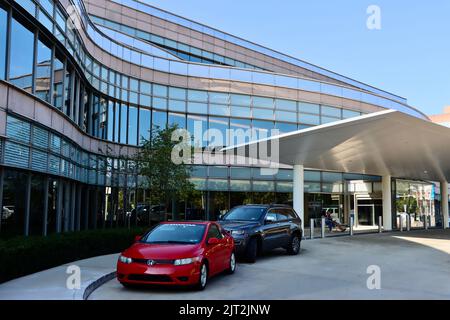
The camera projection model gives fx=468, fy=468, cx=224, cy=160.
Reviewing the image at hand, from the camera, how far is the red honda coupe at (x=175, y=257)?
8.92 meters

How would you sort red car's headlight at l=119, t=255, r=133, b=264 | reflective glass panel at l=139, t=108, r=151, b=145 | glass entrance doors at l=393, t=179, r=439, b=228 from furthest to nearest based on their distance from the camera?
1. glass entrance doors at l=393, t=179, r=439, b=228
2. reflective glass panel at l=139, t=108, r=151, b=145
3. red car's headlight at l=119, t=255, r=133, b=264

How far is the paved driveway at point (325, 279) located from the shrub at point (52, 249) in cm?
186

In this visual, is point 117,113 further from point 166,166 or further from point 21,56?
point 21,56

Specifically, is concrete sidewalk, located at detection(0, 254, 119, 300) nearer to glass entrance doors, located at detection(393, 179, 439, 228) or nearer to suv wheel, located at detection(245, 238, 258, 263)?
suv wheel, located at detection(245, 238, 258, 263)

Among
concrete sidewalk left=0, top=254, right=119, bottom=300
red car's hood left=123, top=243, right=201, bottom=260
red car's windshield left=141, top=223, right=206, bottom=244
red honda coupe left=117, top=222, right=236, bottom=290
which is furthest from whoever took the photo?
red car's windshield left=141, top=223, right=206, bottom=244

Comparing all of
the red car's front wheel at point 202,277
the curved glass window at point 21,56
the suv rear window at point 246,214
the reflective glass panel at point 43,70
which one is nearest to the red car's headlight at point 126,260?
the red car's front wheel at point 202,277

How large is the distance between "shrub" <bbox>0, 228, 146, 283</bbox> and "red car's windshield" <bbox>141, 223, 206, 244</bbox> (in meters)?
2.54

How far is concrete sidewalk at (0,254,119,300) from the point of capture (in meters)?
8.14

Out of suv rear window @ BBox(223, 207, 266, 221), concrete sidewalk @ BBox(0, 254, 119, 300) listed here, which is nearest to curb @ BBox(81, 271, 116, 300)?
concrete sidewalk @ BBox(0, 254, 119, 300)

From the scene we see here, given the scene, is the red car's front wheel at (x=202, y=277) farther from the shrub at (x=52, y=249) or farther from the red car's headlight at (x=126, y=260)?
the shrub at (x=52, y=249)

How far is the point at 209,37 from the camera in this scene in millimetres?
39531

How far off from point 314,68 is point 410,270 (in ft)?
121
